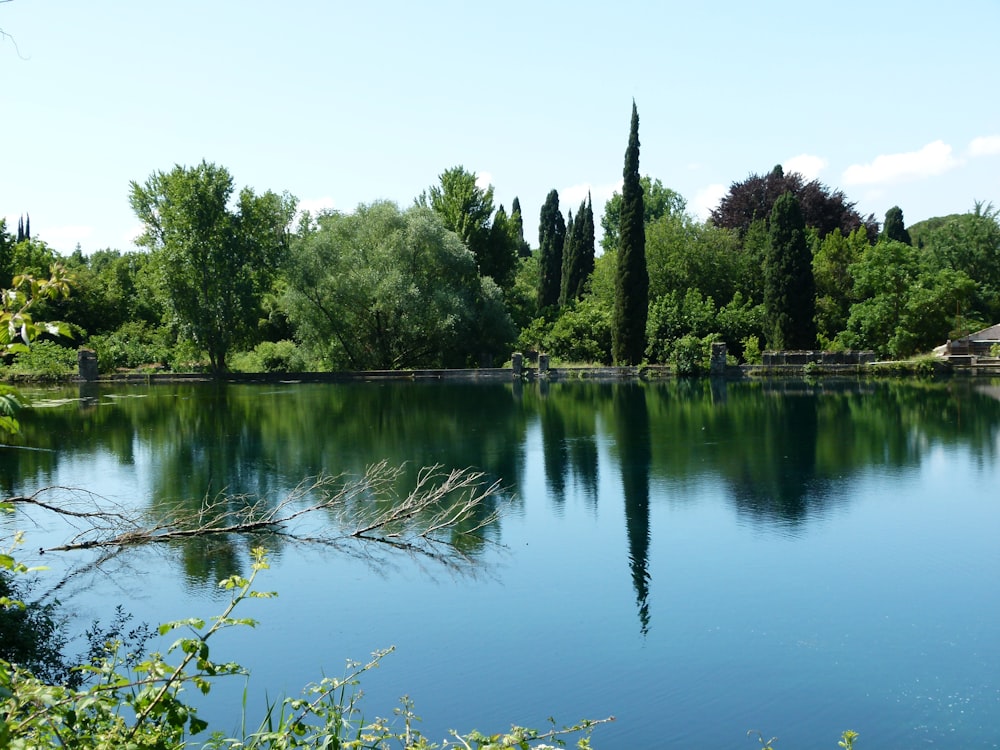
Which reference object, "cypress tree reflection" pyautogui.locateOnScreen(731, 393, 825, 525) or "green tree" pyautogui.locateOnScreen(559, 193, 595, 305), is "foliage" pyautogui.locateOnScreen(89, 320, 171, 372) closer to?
"green tree" pyautogui.locateOnScreen(559, 193, 595, 305)

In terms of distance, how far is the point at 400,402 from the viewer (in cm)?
3127

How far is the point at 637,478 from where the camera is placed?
17562mm

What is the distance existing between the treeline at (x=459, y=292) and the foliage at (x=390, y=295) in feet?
0.26

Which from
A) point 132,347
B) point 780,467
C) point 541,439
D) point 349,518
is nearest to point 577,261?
point 132,347

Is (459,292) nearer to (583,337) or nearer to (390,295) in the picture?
(390,295)

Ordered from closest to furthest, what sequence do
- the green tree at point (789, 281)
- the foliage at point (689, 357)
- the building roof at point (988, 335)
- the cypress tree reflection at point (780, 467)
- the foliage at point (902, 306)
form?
1. the cypress tree reflection at point (780, 467)
2. the building roof at point (988, 335)
3. the green tree at point (789, 281)
4. the foliage at point (902, 306)
5. the foliage at point (689, 357)

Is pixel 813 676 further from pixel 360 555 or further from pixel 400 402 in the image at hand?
pixel 400 402

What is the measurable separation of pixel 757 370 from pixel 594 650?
32.2m

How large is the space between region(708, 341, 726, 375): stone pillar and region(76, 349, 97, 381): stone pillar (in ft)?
89.2

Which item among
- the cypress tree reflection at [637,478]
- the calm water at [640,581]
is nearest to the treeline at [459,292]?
the cypress tree reflection at [637,478]

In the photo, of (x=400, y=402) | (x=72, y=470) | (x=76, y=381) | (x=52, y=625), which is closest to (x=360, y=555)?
(x=52, y=625)

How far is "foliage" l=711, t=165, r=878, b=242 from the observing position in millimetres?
52469

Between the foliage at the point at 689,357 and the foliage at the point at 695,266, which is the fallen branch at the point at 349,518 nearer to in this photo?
the foliage at the point at 689,357

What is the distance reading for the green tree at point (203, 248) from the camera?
139 feet
